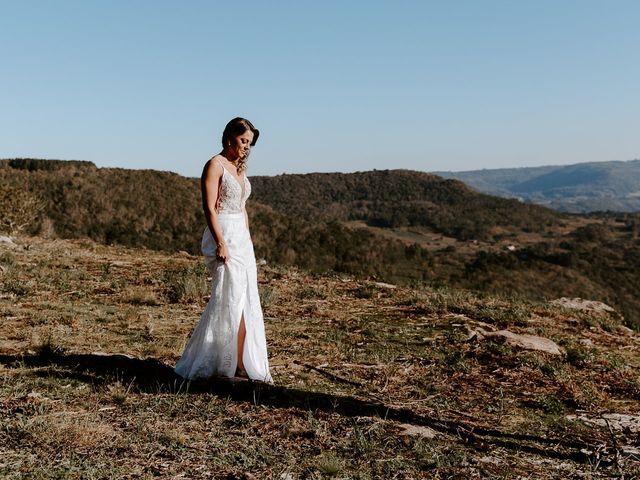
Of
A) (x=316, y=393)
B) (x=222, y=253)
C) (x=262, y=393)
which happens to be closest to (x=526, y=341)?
(x=316, y=393)

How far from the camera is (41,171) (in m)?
40.9

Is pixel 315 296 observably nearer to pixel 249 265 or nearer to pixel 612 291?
pixel 249 265

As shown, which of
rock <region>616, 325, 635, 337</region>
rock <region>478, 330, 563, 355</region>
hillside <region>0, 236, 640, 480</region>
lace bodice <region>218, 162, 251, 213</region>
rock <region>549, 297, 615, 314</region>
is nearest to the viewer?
hillside <region>0, 236, 640, 480</region>

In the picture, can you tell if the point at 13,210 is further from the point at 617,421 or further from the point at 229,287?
the point at 617,421

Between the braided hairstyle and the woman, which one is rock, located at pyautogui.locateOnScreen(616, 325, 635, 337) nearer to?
the woman

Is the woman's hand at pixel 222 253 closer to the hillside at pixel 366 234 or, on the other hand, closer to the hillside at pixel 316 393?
the hillside at pixel 316 393

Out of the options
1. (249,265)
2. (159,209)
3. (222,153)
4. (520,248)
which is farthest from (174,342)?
(520,248)

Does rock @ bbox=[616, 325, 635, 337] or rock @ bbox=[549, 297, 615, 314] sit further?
rock @ bbox=[549, 297, 615, 314]

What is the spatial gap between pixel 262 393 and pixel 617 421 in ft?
9.64

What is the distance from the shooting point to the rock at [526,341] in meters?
6.84

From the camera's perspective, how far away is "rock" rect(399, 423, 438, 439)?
3.93 m

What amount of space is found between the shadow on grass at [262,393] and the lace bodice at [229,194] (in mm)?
1465

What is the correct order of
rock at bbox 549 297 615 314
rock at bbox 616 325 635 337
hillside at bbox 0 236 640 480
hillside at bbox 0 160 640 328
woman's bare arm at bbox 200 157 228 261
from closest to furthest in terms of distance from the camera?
hillside at bbox 0 236 640 480 → woman's bare arm at bbox 200 157 228 261 → rock at bbox 616 325 635 337 → rock at bbox 549 297 615 314 → hillside at bbox 0 160 640 328

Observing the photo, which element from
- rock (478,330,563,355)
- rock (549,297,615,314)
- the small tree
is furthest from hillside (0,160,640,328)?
rock (478,330,563,355)
